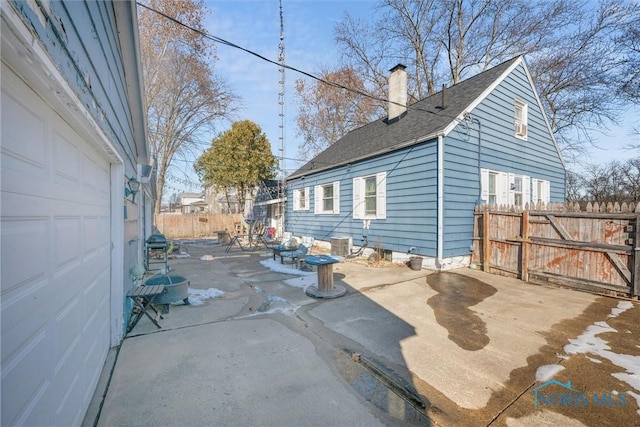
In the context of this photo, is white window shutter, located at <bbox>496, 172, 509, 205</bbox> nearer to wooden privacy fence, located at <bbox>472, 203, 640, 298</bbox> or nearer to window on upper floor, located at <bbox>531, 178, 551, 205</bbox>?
wooden privacy fence, located at <bbox>472, 203, 640, 298</bbox>

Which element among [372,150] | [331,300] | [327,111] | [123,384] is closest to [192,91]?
[327,111]

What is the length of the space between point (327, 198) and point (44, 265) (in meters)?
10.5

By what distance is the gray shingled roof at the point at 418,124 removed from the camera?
775cm

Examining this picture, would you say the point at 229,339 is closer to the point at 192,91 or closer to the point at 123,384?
the point at 123,384

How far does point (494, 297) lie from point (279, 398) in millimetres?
4552

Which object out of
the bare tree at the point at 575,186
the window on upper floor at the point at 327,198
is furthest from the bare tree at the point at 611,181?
the window on upper floor at the point at 327,198

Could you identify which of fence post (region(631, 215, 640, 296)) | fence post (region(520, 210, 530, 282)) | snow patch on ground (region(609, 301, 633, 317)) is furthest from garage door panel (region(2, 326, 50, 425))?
fence post (region(520, 210, 530, 282))

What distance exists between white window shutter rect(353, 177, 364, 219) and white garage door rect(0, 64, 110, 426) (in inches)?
320

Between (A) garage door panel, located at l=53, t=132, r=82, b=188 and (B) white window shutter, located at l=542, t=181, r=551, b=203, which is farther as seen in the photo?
(B) white window shutter, located at l=542, t=181, r=551, b=203

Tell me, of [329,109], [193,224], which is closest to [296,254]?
[193,224]

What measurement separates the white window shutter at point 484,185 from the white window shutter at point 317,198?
620 centimetres

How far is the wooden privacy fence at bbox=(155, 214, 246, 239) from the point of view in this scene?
60.0ft

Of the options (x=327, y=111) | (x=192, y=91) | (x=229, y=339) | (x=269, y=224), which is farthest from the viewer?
(x=327, y=111)

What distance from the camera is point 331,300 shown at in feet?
16.5
